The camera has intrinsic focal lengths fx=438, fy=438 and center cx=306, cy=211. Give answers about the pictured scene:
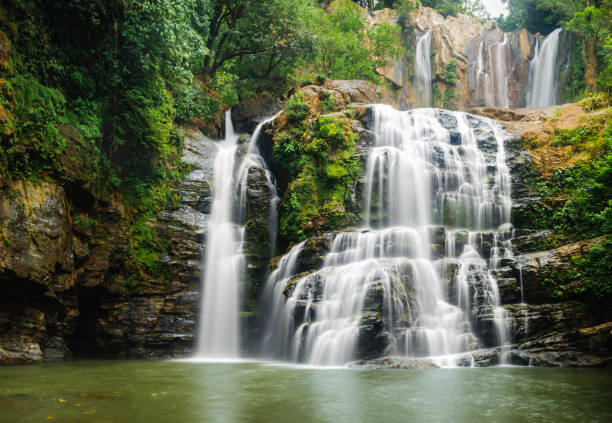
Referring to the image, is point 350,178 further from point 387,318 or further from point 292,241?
point 387,318

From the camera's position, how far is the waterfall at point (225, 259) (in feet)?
49.3

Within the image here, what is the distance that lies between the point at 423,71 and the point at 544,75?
8.84 meters

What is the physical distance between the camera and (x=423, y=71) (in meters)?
35.6

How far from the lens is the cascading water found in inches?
447

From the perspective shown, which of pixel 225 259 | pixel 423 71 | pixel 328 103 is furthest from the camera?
pixel 423 71

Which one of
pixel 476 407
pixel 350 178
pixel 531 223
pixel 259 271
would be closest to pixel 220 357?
pixel 259 271

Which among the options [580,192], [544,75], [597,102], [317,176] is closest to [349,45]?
[544,75]

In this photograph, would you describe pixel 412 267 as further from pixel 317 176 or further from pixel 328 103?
pixel 328 103

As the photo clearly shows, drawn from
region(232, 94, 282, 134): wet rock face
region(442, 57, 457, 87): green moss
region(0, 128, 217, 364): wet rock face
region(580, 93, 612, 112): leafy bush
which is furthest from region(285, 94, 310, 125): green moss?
region(442, 57, 457, 87): green moss

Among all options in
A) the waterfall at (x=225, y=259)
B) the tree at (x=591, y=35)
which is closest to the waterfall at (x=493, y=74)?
the tree at (x=591, y=35)

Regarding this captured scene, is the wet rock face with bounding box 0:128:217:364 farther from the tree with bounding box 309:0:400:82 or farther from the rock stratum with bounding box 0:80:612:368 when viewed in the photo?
the tree with bounding box 309:0:400:82

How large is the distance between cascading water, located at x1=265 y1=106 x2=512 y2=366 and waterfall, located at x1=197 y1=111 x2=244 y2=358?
1695 mm

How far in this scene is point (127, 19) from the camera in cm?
1448

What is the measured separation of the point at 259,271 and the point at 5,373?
8.33m
